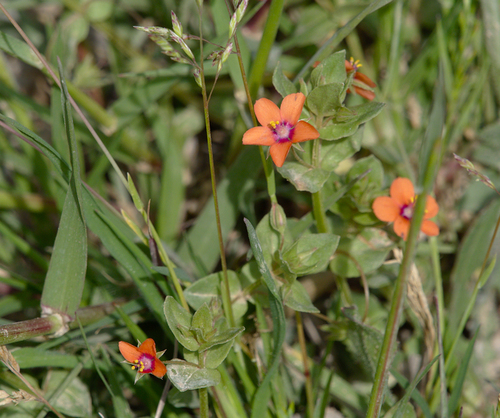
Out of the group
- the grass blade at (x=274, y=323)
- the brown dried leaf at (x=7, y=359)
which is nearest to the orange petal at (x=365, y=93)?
the grass blade at (x=274, y=323)

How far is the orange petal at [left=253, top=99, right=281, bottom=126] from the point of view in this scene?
4.65 ft

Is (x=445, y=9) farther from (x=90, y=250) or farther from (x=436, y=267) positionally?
(x=90, y=250)

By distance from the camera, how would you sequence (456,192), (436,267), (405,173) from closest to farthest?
(436,267)
(405,173)
(456,192)

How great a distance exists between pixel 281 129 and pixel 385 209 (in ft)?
1.87

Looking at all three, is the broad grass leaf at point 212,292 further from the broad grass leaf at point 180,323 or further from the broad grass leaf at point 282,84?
the broad grass leaf at point 282,84

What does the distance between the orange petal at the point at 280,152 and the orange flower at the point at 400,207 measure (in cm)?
53

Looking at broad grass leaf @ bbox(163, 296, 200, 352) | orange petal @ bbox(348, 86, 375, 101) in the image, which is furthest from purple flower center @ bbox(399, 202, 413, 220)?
broad grass leaf @ bbox(163, 296, 200, 352)

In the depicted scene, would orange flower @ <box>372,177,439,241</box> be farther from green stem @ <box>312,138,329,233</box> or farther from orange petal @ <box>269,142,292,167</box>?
orange petal @ <box>269,142,292,167</box>

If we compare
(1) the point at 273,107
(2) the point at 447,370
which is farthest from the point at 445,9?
(2) the point at 447,370

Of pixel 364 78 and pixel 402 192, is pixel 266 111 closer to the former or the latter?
pixel 364 78

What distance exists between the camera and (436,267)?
6.44ft

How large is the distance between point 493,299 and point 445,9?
1686 millimetres

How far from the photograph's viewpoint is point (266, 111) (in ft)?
4.66

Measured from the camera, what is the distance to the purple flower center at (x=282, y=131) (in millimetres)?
1359
